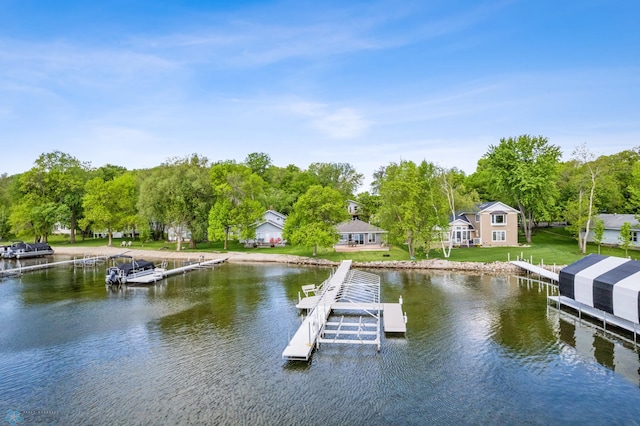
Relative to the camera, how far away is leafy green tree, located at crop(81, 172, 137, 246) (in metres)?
64.8

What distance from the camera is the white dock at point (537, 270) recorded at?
3344 centimetres

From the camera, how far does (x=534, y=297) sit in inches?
1172

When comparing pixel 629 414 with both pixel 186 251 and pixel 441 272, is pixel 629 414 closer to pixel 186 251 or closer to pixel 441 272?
pixel 441 272

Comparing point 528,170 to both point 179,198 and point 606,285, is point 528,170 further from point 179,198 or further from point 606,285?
point 179,198

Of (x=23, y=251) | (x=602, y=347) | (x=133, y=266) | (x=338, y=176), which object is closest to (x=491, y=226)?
(x=602, y=347)

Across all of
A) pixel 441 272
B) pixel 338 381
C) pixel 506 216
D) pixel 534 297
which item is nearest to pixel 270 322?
pixel 338 381

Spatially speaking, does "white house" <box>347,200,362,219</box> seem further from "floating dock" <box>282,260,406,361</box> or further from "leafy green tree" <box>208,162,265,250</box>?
"floating dock" <box>282,260,406,361</box>

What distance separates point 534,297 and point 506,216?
2897 cm

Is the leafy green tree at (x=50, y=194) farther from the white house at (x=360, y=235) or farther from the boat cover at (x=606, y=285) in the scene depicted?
the boat cover at (x=606, y=285)

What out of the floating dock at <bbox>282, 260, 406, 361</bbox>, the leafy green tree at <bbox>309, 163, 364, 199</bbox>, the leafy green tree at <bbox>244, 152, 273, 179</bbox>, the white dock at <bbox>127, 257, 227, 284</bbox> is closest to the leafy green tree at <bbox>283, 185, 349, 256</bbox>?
the white dock at <bbox>127, 257, 227, 284</bbox>

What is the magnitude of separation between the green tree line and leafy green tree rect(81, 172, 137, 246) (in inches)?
6.8

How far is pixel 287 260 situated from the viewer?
166 feet

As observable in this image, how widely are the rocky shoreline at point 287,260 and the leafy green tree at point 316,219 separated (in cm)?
257

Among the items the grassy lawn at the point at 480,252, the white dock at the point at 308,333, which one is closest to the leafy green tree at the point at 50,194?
the grassy lawn at the point at 480,252
